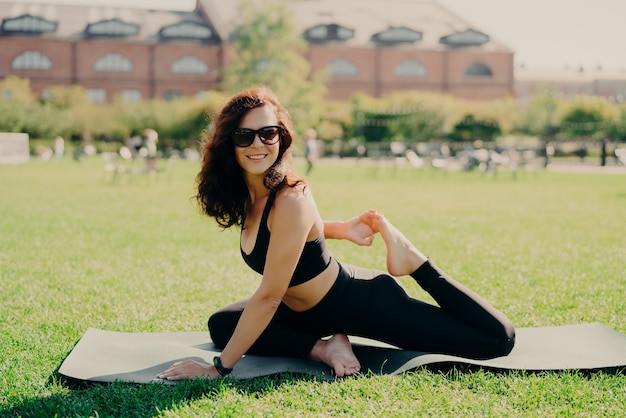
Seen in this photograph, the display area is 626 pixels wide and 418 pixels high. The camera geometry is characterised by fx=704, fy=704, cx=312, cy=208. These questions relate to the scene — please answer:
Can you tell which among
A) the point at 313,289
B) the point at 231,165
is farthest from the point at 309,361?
the point at 231,165

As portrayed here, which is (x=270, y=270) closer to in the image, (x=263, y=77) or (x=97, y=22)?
(x=263, y=77)

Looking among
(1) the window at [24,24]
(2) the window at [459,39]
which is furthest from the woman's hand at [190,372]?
(2) the window at [459,39]

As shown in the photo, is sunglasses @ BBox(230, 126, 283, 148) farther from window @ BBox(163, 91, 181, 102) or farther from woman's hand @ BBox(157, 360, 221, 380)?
window @ BBox(163, 91, 181, 102)

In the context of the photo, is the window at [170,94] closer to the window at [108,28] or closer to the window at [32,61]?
the window at [108,28]

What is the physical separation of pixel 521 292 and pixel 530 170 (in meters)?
20.1

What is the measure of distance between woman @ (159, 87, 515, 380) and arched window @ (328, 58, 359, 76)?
160 feet

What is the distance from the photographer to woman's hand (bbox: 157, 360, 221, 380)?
3.12 meters

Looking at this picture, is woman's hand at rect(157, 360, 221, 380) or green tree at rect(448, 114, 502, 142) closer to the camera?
woman's hand at rect(157, 360, 221, 380)

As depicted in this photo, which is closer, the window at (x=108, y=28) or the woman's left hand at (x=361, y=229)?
the woman's left hand at (x=361, y=229)

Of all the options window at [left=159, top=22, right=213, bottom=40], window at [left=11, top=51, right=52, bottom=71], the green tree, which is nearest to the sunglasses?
the green tree

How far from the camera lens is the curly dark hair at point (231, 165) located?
10.2ft

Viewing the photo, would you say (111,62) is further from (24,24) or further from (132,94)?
(24,24)

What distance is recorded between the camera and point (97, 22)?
49406mm

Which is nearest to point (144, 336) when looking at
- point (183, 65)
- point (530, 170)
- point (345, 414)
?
point (345, 414)
